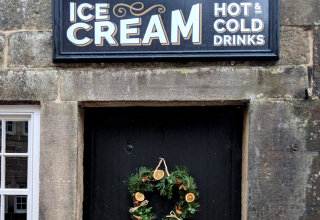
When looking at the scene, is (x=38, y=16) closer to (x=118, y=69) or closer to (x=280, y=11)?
(x=118, y=69)

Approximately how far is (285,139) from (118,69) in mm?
1608

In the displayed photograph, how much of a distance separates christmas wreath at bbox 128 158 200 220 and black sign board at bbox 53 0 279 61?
112 centimetres

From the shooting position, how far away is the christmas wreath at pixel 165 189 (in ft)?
11.7

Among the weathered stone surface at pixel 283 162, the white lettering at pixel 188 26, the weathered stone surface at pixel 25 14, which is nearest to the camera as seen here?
the weathered stone surface at pixel 283 162

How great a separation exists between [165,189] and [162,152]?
1.16ft

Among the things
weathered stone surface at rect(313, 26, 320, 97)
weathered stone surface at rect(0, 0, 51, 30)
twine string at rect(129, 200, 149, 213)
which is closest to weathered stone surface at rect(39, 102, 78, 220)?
twine string at rect(129, 200, 149, 213)

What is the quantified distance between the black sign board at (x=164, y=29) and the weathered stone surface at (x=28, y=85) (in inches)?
8.3

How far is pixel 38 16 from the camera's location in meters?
3.53

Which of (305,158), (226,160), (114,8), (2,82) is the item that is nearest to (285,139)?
(305,158)

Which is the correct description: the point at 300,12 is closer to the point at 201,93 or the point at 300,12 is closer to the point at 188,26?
the point at 188,26

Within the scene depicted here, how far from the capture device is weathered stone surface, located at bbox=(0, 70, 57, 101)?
11.4ft

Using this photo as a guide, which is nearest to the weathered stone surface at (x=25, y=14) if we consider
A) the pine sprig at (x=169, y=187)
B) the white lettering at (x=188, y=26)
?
the white lettering at (x=188, y=26)

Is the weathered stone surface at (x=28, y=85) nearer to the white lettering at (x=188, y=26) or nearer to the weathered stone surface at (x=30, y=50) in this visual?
the weathered stone surface at (x=30, y=50)

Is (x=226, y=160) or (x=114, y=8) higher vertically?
(x=114, y=8)
